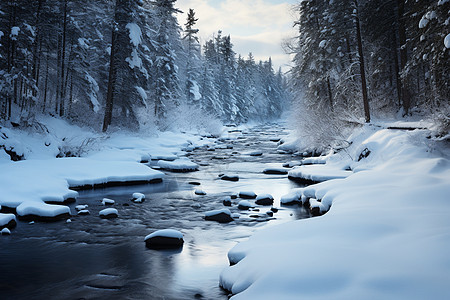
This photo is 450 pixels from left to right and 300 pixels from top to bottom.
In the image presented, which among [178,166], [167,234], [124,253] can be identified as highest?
[178,166]

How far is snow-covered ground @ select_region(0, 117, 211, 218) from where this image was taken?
9.95m

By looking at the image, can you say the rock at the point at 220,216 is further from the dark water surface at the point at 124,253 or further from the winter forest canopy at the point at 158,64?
the winter forest canopy at the point at 158,64

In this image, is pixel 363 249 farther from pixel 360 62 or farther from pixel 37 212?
pixel 360 62

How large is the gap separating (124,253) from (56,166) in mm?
7484

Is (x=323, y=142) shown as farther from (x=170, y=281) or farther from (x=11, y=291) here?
(x=11, y=291)

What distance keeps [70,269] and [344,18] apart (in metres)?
18.7

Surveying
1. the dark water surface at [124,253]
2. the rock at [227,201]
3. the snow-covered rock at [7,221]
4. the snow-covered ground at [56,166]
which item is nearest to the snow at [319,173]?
the dark water surface at [124,253]

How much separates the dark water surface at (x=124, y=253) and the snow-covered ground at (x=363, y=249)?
1.10 m

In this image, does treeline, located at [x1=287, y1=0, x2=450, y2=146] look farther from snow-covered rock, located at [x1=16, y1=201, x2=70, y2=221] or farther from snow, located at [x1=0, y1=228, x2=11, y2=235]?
snow, located at [x1=0, y1=228, x2=11, y2=235]

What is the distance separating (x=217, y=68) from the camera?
59219 mm

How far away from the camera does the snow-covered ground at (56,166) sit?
32.7 feet

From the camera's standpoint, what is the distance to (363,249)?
16.5 ft

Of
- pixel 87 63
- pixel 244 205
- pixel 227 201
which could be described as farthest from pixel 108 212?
pixel 87 63

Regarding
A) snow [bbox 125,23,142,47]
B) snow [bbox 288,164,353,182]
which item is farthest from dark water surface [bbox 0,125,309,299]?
snow [bbox 125,23,142,47]
